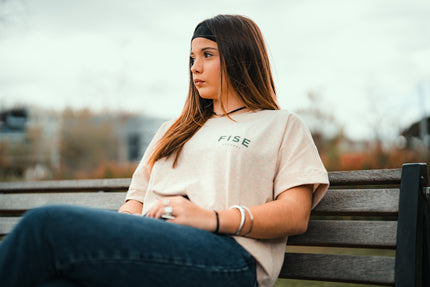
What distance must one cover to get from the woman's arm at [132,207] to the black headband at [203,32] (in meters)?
0.86

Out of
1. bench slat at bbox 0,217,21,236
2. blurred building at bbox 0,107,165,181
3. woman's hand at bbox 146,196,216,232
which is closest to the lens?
woman's hand at bbox 146,196,216,232

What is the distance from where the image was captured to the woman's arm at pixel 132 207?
6.53ft

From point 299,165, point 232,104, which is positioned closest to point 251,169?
point 299,165

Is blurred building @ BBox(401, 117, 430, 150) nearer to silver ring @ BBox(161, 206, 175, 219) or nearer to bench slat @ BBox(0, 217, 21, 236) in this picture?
bench slat @ BBox(0, 217, 21, 236)

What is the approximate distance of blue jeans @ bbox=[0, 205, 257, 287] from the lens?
117 centimetres

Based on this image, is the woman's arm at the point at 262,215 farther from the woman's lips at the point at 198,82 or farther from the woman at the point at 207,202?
the woman's lips at the point at 198,82

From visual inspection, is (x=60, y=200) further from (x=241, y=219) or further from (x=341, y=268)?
(x=341, y=268)

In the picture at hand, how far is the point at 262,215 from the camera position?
152 centimetres

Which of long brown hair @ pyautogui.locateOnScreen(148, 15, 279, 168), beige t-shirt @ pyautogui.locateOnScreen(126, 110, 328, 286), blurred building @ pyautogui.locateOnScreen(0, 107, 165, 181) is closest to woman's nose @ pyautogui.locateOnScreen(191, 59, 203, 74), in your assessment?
long brown hair @ pyautogui.locateOnScreen(148, 15, 279, 168)

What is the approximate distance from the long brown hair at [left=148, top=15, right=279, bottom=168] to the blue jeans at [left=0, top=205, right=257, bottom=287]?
0.65 meters

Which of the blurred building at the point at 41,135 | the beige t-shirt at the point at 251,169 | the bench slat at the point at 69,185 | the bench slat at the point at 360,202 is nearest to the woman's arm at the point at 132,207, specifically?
the beige t-shirt at the point at 251,169

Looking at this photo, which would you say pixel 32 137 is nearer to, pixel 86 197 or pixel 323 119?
pixel 323 119

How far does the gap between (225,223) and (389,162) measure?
5.07 metres

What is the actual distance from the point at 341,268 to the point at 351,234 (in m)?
0.15
